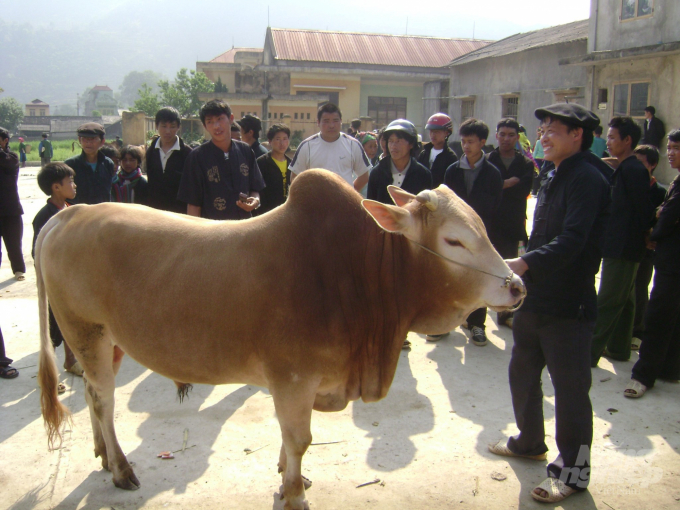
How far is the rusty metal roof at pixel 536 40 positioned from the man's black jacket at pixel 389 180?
48.8 ft

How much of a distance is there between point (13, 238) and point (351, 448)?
5660 mm

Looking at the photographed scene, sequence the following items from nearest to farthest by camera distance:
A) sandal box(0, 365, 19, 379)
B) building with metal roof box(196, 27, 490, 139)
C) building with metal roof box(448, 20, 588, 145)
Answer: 1. sandal box(0, 365, 19, 379)
2. building with metal roof box(448, 20, 588, 145)
3. building with metal roof box(196, 27, 490, 139)

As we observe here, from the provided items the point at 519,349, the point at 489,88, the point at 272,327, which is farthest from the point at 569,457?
the point at 489,88

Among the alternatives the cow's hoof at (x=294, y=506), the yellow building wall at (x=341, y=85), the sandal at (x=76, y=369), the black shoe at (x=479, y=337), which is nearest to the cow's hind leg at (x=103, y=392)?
the cow's hoof at (x=294, y=506)

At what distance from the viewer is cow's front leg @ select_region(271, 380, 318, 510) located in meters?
2.79

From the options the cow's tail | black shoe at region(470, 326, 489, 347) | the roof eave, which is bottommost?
black shoe at region(470, 326, 489, 347)

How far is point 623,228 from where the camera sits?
4.70 meters

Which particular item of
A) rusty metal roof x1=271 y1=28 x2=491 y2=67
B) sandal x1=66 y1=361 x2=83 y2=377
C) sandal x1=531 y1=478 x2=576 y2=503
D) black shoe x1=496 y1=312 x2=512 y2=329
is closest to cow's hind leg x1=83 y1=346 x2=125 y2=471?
sandal x1=66 y1=361 x2=83 y2=377

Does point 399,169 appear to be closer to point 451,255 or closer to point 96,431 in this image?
point 451,255

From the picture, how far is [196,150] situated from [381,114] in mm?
26872

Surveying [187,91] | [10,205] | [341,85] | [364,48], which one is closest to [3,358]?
[10,205]

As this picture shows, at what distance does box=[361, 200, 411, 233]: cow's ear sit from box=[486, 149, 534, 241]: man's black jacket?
10.5 feet

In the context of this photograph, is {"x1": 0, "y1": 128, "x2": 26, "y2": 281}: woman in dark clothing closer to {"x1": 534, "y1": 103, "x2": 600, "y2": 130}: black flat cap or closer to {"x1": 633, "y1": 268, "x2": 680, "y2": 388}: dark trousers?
{"x1": 534, "y1": 103, "x2": 600, "y2": 130}: black flat cap

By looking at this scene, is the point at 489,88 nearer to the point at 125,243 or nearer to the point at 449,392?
the point at 449,392
